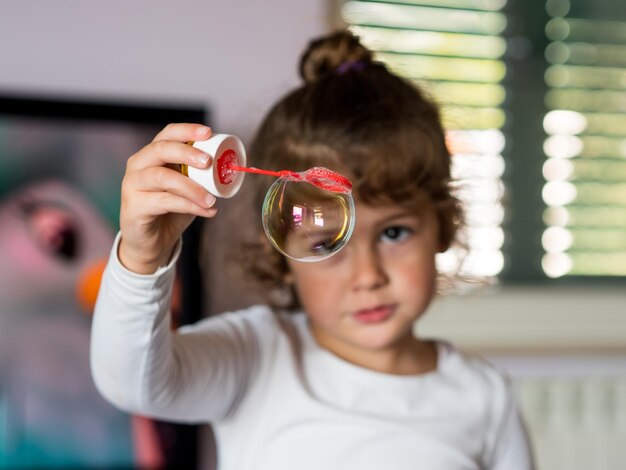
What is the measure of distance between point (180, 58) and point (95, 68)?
0.53ft

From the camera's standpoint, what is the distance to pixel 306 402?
2.99 ft

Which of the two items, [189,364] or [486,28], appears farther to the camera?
[486,28]

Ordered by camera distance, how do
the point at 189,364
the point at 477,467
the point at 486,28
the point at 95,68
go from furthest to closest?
the point at 486,28
the point at 95,68
the point at 477,467
the point at 189,364

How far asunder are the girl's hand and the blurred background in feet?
1.99

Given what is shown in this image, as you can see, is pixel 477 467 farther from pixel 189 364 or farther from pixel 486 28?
pixel 486 28

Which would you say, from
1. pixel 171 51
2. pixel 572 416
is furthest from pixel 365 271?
pixel 572 416

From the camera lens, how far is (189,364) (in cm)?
82

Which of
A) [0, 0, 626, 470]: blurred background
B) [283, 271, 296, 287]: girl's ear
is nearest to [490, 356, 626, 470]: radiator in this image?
[0, 0, 626, 470]: blurred background

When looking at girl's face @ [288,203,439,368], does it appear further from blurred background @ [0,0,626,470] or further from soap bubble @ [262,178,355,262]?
blurred background @ [0,0,626,470]

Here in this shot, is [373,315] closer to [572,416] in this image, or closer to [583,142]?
[572,416]

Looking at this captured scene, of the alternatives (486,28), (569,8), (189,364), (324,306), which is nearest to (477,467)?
(324,306)

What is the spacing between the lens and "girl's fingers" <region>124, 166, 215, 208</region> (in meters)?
0.62

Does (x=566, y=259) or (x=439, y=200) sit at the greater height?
(x=439, y=200)

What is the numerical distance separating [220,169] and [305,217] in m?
0.11
